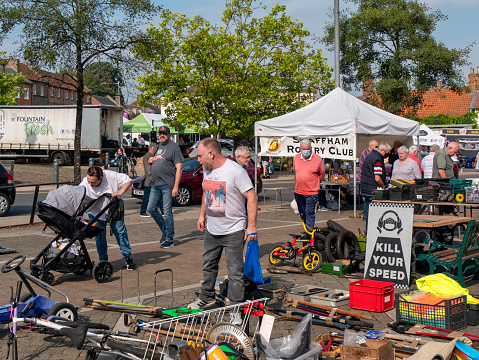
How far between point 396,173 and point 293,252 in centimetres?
456

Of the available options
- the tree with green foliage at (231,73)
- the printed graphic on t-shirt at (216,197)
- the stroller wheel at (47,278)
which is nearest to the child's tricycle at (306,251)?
the printed graphic on t-shirt at (216,197)

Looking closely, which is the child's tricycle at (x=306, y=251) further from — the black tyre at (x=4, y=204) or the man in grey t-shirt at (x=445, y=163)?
the black tyre at (x=4, y=204)

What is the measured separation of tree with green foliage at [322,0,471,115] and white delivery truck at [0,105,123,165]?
1440 cm

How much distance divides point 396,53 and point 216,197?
3268cm

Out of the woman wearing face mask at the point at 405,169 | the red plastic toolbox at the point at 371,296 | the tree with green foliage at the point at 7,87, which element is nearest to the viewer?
the red plastic toolbox at the point at 371,296

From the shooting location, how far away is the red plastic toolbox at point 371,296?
6562mm

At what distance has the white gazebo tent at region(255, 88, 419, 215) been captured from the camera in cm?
1488

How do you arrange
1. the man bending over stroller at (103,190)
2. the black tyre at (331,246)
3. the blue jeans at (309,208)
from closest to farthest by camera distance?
the man bending over stroller at (103,190)
the black tyre at (331,246)
the blue jeans at (309,208)

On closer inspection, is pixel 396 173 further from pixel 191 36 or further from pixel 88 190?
pixel 191 36

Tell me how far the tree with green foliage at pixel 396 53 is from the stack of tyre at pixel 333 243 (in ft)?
92.8

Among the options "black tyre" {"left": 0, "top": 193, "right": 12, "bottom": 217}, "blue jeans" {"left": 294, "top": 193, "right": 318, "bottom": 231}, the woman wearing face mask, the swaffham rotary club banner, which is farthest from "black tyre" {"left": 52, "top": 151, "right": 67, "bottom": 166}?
"blue jeans" {"left": 294, "top": 193, "right": 318, "bottom": 231}

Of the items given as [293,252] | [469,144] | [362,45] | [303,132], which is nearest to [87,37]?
[303,132]

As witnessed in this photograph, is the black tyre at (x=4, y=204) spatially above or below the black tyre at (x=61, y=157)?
below

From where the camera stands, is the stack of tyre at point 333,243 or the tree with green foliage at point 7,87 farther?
the tree with green foliage at point 7,87
